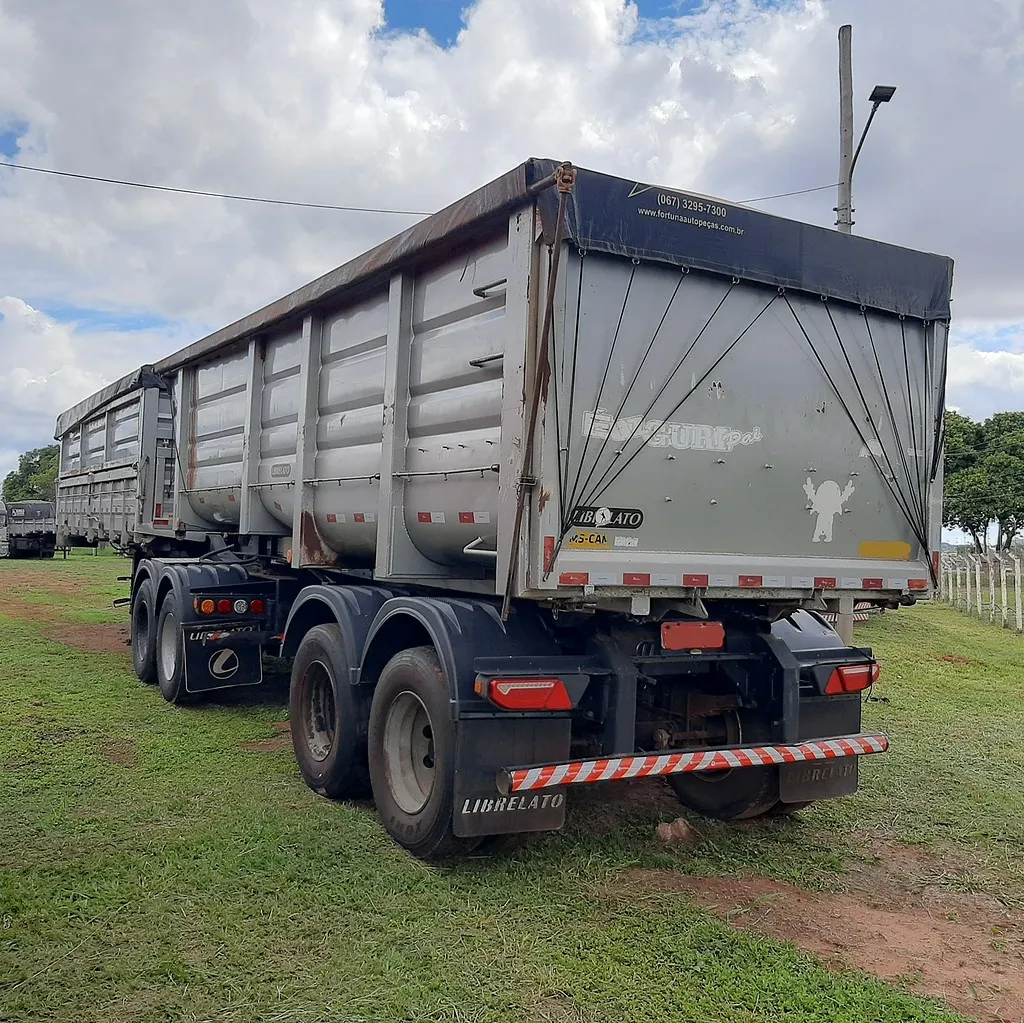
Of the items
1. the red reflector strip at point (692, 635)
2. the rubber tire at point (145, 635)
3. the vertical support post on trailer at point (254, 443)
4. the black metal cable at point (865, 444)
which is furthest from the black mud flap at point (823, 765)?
the rubber tire at point (145, 635)

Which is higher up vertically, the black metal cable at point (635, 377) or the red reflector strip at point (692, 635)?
the black metal cable at point (635, 377)

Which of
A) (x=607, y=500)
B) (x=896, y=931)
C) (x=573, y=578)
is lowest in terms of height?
(x=896, y=931)

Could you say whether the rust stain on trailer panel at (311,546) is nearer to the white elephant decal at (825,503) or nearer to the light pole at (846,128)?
the white elephant decal at (825,503)

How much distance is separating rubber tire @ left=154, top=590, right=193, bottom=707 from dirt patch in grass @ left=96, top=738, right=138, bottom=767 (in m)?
1.06

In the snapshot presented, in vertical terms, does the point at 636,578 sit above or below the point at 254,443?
below

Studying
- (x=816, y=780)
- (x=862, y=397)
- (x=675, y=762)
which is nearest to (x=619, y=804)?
(x=816, y=780)

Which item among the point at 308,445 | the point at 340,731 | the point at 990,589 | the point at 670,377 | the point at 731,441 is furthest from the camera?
the point at 990,589

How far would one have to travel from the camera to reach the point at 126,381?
35.0ft

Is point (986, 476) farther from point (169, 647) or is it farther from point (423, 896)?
point (423, 896)

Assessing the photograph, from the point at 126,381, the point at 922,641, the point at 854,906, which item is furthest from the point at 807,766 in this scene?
the point at 922,641

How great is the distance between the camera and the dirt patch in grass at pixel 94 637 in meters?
11.8

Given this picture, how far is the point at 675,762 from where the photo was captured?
453cm

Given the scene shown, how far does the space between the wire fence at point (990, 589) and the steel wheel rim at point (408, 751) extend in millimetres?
11050

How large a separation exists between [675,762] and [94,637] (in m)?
10.3
